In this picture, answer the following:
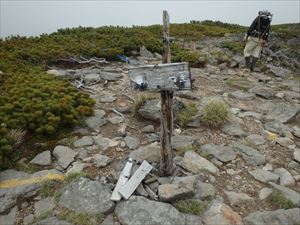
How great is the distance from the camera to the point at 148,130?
6.48m

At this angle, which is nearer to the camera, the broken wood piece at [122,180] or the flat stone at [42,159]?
the broken wood piece at [122,180]

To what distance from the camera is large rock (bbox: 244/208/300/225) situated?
164 inches

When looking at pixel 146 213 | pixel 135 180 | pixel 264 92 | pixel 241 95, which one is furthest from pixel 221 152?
pixel 264 92

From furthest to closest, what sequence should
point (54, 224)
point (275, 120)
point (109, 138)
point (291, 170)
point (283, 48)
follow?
point (283, 48), point (275, 120), point (109, 138), point (291, 170), point (54, 224)

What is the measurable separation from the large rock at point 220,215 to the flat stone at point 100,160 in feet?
6.41

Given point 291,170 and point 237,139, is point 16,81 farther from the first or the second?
point 291,170

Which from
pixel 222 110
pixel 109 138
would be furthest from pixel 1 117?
pixel 222 110

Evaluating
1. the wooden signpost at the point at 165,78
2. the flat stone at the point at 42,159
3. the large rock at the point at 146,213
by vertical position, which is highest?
the wooden signpost at the point at 165,78

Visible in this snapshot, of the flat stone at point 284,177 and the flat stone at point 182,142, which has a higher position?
the flat stone at point 182,142

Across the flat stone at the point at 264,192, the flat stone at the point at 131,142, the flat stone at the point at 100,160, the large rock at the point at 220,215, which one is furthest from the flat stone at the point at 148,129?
the flat stone at the point at 264,192

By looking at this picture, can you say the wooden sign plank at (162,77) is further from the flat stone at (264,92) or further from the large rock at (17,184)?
the flat stone at (264,92)

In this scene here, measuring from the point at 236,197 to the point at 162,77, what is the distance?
7.21ft

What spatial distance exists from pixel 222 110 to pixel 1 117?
459cm

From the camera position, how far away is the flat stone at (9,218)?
13.9 feet
